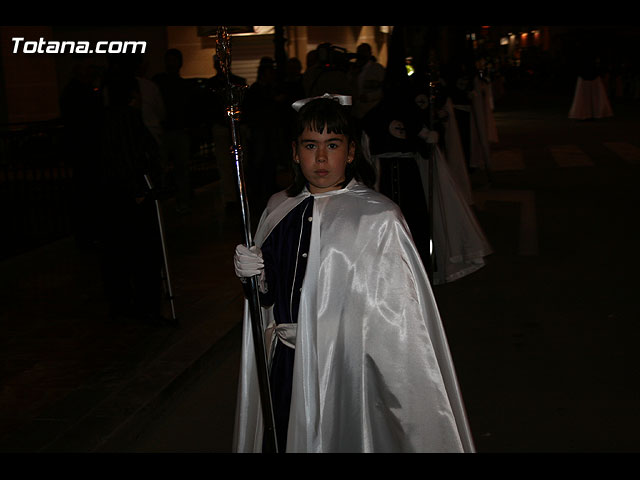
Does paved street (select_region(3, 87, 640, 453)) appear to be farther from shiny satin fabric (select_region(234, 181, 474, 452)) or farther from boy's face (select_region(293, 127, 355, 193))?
boy's face (select_region(293, 127, 355, 193))

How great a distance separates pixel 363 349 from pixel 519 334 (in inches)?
141

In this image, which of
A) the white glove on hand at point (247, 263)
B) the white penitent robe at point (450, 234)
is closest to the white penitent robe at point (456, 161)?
the white penitent robe at point (450, 234)

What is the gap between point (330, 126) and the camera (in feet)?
12.4

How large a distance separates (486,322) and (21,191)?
7.36 m

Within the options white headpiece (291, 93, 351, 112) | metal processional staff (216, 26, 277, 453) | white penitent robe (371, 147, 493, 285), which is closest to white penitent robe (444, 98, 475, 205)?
white penitent robe (371, 147, 493, 285)

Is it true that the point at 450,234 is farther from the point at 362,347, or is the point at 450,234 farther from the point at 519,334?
the point at 362,347

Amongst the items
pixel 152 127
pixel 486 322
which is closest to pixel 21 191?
pixel 152 127

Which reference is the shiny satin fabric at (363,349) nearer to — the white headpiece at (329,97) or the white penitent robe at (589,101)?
the white headpiece at (329,97)

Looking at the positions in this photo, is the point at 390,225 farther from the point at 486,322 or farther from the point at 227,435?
the point at 486,322

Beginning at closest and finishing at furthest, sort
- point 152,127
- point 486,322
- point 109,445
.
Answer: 1. point 109,445
2. point 486,322
3. point 152,127

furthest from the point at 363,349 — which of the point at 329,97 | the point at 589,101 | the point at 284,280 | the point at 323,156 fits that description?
the point at 589,101

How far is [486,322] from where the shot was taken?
24.5ft

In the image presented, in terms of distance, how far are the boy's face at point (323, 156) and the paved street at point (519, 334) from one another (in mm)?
2000

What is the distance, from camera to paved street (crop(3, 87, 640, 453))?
17.4 ft
